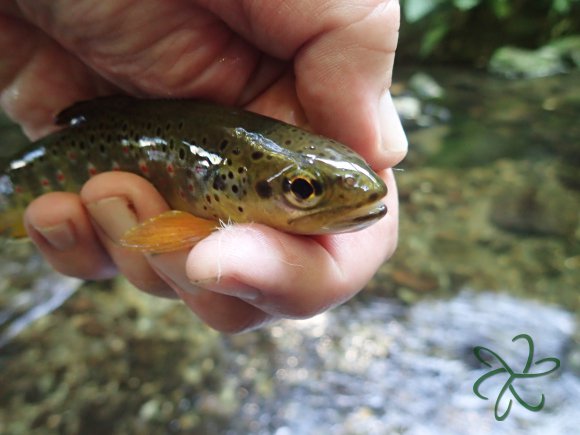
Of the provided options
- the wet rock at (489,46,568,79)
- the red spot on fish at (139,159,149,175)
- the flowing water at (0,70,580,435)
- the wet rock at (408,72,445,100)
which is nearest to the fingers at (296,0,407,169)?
the red spot on fish at (139,159,149,175)

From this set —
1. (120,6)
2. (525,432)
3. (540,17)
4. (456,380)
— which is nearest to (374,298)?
(456,380)

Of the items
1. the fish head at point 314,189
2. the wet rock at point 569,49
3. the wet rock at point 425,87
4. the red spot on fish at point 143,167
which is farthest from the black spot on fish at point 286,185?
the wet rock at point 569,49

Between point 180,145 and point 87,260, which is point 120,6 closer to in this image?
point 180,145

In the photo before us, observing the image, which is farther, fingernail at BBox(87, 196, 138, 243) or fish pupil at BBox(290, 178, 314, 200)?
fingernail at BBox(87, 196, 138, 243)

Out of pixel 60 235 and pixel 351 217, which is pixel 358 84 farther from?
pixel 60 235

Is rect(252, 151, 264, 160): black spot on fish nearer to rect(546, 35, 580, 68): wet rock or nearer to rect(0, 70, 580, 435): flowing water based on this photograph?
rect(0, 70, 580, 435): flowing water

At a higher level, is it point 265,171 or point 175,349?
point 265,171

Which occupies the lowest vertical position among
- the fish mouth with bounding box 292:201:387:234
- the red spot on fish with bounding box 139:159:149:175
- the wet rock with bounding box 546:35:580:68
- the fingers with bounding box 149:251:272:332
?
the wet rock with bounding box 546:35:580:68
